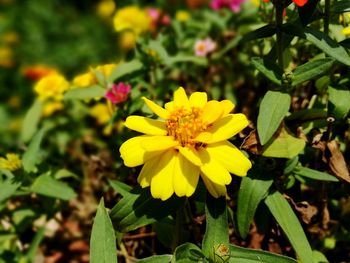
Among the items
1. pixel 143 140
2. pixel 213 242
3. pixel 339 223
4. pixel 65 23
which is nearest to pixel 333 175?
pixel 339 223

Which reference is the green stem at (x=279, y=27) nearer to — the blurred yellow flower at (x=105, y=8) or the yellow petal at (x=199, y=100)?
the yellow petal at (x=199, y=100)

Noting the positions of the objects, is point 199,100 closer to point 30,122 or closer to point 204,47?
point 204,47

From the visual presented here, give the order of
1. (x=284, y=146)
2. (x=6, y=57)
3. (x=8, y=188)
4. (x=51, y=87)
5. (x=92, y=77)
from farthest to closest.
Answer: (x=6, y=57), (x=51, y=87), (x=92, y=77), (x=8, y=188), (x=284, y=146)

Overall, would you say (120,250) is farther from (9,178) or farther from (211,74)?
(211,74)

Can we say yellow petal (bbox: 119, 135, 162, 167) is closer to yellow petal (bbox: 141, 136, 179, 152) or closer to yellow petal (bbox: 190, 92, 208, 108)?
yellow petal (bbox: 141, 136, 179, 152)

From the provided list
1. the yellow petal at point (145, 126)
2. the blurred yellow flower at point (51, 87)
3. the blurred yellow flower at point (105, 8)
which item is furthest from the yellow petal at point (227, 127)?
the blurred yellow flower at point (105, 8)

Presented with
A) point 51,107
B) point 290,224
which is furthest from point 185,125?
point 51,107

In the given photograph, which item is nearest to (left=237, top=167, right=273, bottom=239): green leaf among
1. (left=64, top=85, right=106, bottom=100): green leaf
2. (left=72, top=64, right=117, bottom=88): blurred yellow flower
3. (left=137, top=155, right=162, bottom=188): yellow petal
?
(left=137, top=155, right=162, bottom=188): yellow petal

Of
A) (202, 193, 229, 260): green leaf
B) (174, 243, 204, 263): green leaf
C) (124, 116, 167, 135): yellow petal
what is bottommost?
(174, 243, 204, 263): green leaf
